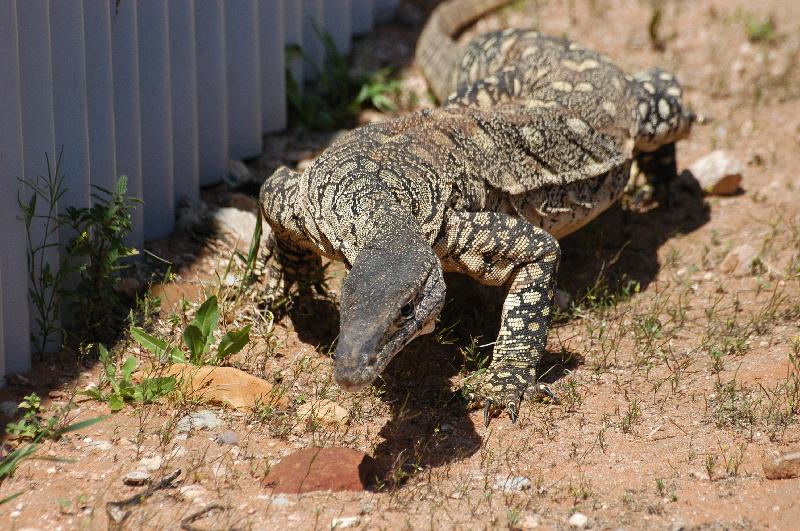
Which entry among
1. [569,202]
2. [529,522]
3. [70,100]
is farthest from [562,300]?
[70,100]

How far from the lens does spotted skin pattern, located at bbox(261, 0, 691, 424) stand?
5.27m

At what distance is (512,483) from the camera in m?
5.27

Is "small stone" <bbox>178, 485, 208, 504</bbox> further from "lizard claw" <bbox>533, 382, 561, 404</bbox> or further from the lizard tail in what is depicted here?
the lizard tail

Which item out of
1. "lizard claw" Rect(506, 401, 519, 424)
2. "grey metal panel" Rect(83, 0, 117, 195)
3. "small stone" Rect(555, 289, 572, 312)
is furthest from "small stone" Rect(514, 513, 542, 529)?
"grey metal panel" Rect(83, 0, 117, 195)

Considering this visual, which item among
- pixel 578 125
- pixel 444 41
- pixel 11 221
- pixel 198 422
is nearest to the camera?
pixel 198 422

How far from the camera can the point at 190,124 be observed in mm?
7887

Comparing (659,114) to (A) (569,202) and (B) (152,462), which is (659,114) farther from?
(B) (152,462)

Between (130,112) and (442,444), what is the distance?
3216 millimetres

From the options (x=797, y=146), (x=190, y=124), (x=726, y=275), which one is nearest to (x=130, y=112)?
(x=190, y=124)

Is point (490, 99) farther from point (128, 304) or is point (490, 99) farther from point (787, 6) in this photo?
point (787, 6)

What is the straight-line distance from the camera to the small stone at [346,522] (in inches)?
189

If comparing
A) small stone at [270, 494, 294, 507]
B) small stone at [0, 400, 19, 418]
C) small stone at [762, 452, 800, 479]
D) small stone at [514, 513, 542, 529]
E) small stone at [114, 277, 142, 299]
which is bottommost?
small stone at [514, 513, 542, 529]

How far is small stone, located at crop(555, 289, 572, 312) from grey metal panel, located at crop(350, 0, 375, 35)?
487cm

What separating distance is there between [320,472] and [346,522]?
1.37ft
